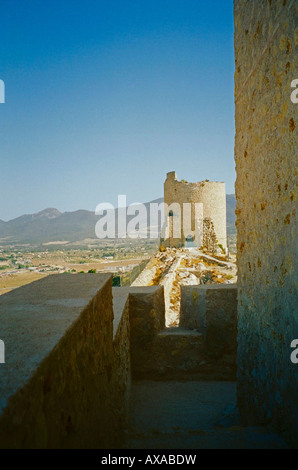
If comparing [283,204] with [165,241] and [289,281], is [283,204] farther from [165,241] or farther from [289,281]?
[165,241]

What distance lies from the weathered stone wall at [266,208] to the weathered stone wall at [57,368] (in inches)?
50.4

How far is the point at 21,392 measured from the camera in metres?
0.84

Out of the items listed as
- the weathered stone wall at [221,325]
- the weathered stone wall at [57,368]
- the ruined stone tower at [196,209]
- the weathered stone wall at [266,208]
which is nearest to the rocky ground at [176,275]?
the weathered stone wall at [221,325]

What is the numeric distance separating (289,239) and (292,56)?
1.17 m

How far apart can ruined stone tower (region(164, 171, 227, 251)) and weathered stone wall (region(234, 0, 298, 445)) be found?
81.5 feet

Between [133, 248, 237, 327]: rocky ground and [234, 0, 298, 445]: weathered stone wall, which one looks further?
[133, 248, 237, 327]: rocky ground

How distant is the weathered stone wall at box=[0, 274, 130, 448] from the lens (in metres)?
0.87

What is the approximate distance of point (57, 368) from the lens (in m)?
1.14

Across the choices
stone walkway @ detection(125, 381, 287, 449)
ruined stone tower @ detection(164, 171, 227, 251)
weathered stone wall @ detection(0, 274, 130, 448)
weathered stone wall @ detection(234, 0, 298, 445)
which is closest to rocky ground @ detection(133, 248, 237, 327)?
stone walkway @ detection(125, 381, 287, 449)

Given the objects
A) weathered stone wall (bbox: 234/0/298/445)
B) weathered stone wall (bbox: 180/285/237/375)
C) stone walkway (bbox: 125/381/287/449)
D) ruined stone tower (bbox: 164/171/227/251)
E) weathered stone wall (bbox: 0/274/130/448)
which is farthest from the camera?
ruined stone tower (bbox: 164/171/227/251)

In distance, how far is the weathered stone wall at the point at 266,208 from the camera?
7.14ft

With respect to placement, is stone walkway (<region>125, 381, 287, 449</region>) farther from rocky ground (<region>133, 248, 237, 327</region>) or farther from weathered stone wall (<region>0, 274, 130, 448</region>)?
rocky ground (<region>133, 248, 237, 327</region>)

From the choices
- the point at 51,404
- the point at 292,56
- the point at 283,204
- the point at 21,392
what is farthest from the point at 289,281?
the point at 21,392

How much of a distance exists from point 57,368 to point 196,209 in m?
27.4
